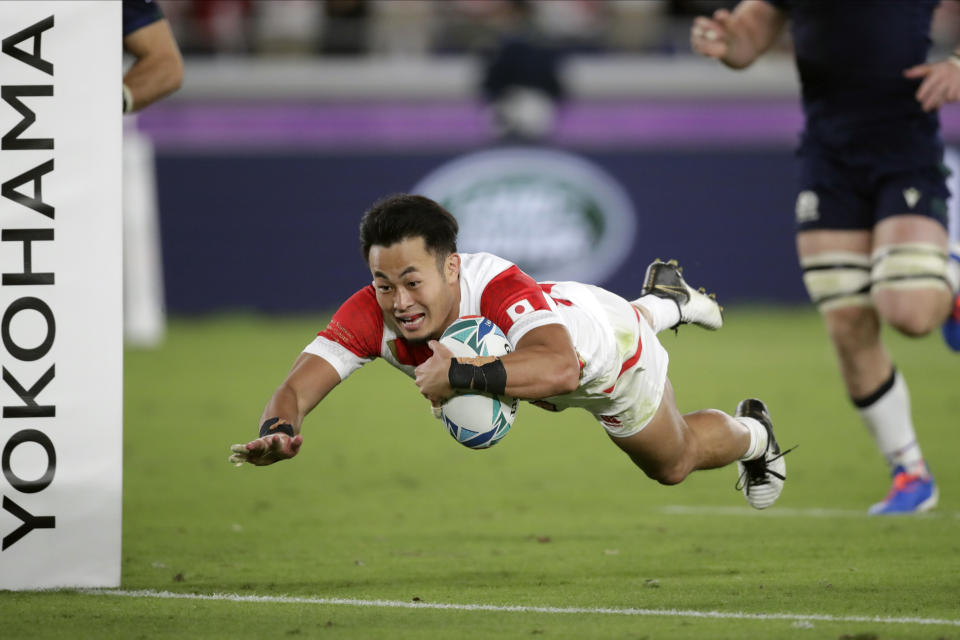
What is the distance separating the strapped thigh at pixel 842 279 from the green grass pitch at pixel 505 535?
3.41 ft

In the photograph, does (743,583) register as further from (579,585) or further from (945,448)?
(945,448)

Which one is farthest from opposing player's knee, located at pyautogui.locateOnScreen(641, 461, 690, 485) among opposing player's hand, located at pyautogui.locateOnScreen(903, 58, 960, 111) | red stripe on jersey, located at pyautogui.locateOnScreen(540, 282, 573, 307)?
opposing player's hand, located at pyautogui.locateOnScreen(903, 58, 960, 111)

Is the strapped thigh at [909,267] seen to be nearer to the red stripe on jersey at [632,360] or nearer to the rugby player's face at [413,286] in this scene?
the red stripe on jersey at [632,360]

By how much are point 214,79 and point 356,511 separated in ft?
40.4

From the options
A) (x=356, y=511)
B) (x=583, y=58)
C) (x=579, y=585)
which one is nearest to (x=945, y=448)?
(x=356, y=511)

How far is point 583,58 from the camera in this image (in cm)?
1900

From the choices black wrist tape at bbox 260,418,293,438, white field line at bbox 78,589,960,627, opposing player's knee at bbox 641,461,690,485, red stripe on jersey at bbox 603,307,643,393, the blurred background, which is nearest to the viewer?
white field line at bbox 78,589,960,627

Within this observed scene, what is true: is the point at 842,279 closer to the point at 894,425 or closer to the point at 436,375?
the point at 894,425

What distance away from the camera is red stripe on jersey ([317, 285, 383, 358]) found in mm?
5164

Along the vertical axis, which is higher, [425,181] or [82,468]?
A: [82,468]

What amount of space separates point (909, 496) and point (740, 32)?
2468 mm

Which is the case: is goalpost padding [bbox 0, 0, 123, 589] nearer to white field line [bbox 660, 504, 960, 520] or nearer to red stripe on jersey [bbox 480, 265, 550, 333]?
red stripe on jersey [bbox 480, 265, 550, 333]

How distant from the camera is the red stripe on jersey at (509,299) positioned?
16.3 feet

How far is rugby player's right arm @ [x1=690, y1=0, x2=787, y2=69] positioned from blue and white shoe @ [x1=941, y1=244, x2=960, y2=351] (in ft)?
4.63
